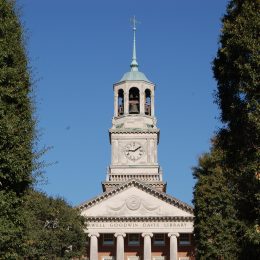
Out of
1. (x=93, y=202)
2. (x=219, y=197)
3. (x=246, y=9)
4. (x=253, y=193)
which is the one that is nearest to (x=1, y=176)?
(x=253, y=193)

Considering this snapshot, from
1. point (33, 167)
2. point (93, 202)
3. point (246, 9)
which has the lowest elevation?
point (33, 167)

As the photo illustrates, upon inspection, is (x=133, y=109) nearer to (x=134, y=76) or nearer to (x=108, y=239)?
(x=134, y=76)

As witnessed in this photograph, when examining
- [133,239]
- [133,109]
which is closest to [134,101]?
[133,109]

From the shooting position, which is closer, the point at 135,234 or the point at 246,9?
the point at 246,9

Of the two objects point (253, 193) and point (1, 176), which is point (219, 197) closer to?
point (253, 193)

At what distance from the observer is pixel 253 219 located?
2247 centimetres

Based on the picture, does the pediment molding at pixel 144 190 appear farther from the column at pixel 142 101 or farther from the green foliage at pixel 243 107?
the green foliage at pixel 243 107

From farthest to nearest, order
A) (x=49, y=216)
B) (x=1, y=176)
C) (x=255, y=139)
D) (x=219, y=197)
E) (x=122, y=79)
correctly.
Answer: (x=122, y=79)
(x=49, y=216)
(x=219, y=197)
(x=255, y=139)
(x=1, y=176)

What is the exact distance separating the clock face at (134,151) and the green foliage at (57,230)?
28.5 m

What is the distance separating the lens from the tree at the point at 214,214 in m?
43.3

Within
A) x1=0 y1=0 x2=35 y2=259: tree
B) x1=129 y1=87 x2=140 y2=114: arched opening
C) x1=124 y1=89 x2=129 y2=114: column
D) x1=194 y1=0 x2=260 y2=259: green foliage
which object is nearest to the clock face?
x1=129 y1=87 x2=140 y2=114: arched opening

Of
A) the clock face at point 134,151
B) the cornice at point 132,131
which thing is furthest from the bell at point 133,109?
the clock face at point 134,151

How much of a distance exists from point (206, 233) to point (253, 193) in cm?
A: 2265

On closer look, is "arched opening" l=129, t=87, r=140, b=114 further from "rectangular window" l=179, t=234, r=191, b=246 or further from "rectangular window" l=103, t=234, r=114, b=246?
"rectangular window" l=179, t=234, r=191, b=246
